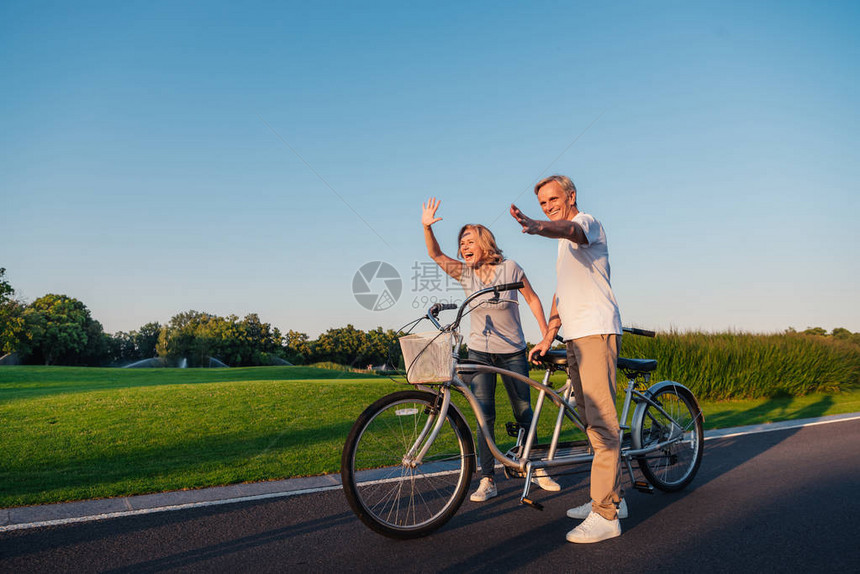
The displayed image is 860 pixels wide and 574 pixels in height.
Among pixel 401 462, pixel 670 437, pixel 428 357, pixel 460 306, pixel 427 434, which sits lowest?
pixel 670 437

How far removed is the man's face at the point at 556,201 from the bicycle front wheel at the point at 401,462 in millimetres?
1472

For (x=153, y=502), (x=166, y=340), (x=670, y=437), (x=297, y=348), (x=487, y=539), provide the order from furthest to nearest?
(x=166, y=340), (x=297, y=348), (x=670, y=437), (x=153, y=502), (x=487, y=539)

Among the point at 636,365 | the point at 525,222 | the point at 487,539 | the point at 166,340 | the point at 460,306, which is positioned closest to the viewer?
the point at 525,222

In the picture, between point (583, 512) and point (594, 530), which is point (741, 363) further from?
→ point (594, 530)

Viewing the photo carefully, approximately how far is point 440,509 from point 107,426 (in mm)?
5429

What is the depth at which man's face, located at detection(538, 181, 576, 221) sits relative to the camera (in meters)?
4.06

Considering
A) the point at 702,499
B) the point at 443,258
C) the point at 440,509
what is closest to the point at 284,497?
the point at 440,509

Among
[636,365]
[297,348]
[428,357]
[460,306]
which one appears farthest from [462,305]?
[297,348]

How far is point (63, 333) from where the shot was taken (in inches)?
2886

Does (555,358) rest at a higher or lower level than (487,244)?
lower

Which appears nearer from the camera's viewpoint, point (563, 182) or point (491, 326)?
point (563, 182)

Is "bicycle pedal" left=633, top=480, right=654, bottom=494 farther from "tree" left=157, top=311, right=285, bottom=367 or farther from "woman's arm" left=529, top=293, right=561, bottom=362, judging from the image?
"tree" left=157, top=311, right=285, bottom=367

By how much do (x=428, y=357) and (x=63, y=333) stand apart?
8274 centimetres

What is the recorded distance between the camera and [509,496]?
16.0 ft
